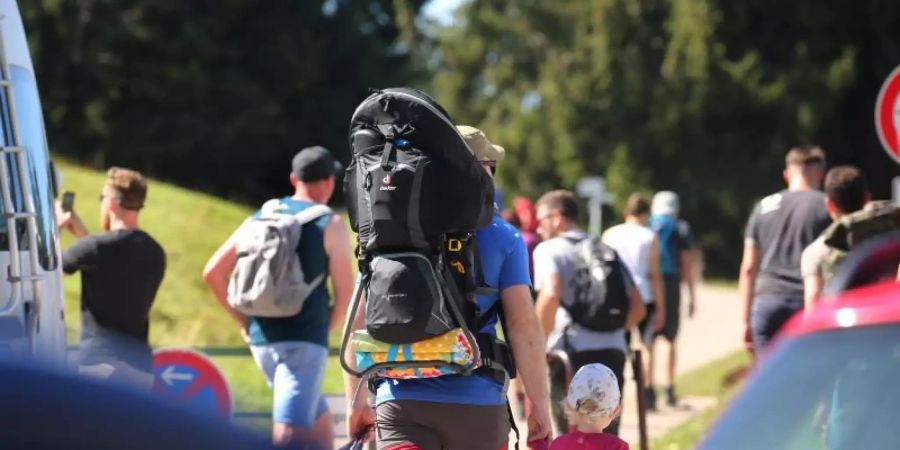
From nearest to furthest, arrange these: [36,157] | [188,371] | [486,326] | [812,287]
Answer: [486,326]
[36,157]
[812,287]
[188,371]

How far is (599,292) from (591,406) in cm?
304

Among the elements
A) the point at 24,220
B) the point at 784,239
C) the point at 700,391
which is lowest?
the point at 700,391

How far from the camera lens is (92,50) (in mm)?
48156

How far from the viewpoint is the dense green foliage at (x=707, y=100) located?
4397 cm

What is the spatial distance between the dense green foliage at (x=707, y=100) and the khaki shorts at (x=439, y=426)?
39.3 meters

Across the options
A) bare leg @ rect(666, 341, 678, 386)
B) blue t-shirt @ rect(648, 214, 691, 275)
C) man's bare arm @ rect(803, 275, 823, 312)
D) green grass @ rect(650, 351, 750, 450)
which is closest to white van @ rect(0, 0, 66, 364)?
green grass @ rect(650, 351, 750, 450)

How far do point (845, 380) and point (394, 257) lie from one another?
6.99 ft

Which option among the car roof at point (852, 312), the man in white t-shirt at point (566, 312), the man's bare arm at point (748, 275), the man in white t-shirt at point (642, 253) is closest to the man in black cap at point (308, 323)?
the man in white t-shirt at point (566, 312)

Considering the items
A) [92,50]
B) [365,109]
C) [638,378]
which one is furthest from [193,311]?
[92,50]

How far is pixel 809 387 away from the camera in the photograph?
2.94 metres

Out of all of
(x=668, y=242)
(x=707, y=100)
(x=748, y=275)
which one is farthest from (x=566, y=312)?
(x=707, y=100)

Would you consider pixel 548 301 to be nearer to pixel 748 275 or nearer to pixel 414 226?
pixel 748 275

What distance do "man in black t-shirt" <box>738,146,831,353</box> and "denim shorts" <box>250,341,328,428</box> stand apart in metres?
2.71

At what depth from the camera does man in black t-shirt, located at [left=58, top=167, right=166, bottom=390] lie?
7.54m
